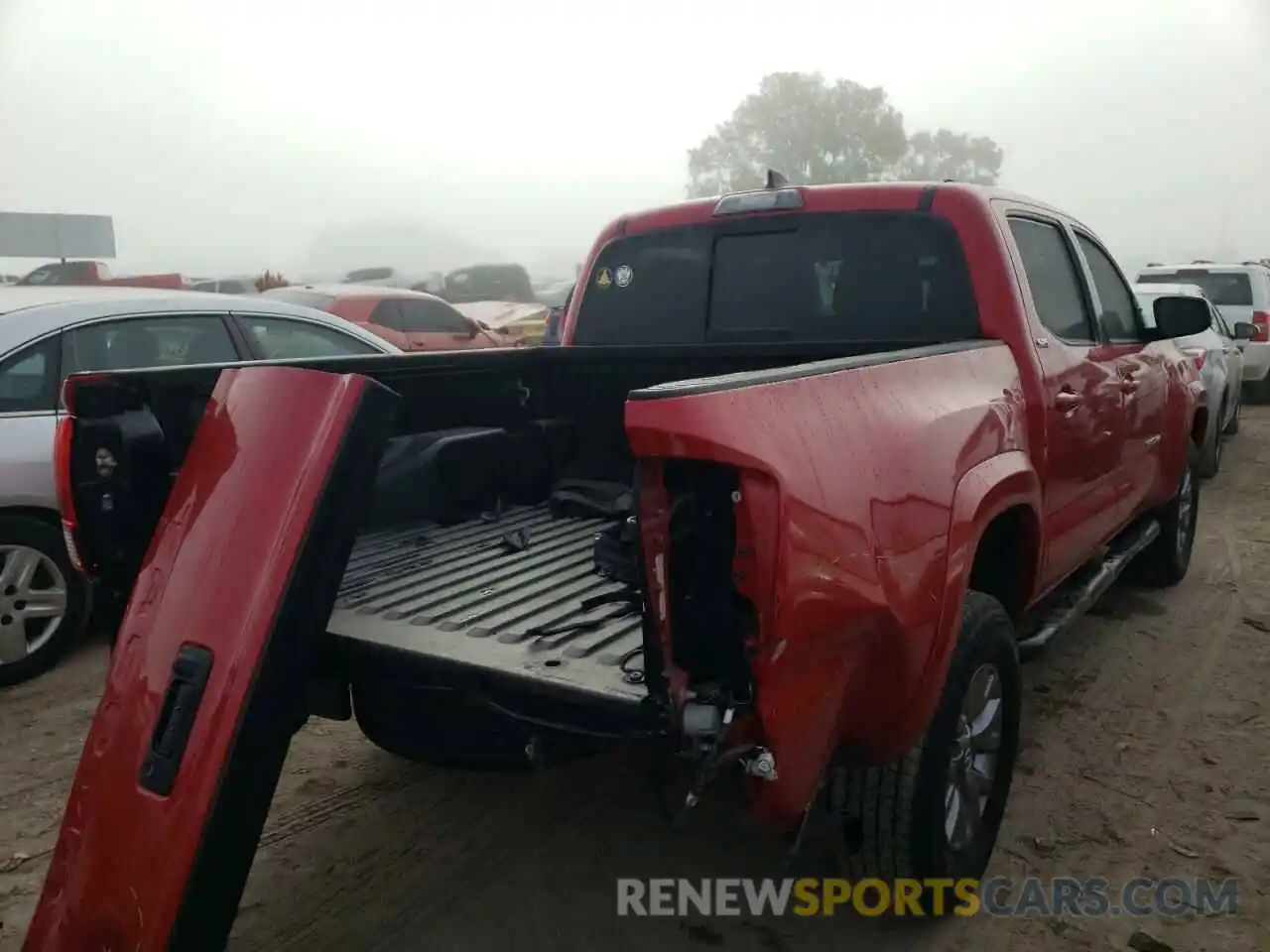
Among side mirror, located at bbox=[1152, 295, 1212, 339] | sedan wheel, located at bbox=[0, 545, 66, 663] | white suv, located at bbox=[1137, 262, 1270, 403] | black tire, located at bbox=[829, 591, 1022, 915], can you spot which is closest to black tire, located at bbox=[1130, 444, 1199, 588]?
side mirror, located at bbox=[1152, 295, 1212, 339]

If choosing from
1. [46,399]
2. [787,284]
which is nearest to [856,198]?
[787,284]

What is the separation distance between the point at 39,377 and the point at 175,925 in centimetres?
345

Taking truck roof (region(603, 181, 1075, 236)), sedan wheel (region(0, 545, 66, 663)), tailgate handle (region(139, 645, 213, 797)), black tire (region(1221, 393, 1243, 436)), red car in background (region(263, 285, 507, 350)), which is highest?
truck roof (region(603, 181, 1075, 236))

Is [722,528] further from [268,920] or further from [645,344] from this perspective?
[645,344]

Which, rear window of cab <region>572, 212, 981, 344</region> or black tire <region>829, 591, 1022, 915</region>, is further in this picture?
rear window of cab <region>572, 212, 981, 344</region>

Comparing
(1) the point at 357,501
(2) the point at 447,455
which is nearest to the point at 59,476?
(1) the point at 357,501

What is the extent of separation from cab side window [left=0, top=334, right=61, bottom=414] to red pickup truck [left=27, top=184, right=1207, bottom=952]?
2090 mm

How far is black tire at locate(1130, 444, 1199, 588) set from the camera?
547cm

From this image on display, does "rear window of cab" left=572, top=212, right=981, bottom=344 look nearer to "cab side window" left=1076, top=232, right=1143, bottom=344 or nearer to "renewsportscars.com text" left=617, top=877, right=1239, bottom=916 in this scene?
"cab side window" left=1076, top=232, right=1143, bottom=344

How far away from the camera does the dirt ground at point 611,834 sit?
273 centimetres

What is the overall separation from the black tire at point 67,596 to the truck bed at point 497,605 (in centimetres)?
194

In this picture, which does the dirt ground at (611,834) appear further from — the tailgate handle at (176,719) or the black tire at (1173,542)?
the black tire at (1173,542)

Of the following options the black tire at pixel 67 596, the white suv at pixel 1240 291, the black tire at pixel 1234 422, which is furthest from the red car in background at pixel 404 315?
the white suv at pixel 1240 291

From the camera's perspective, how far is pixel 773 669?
193 cm
